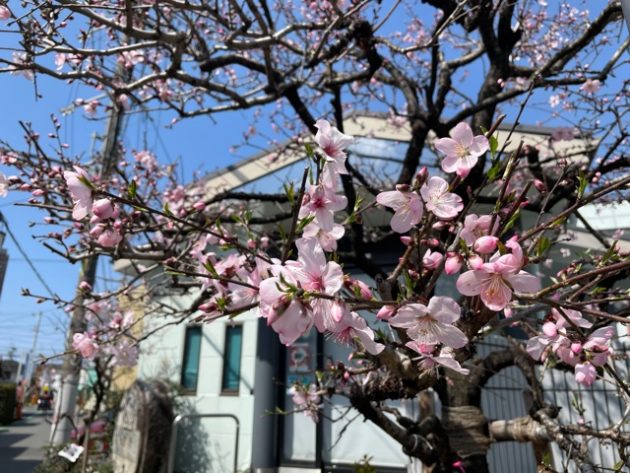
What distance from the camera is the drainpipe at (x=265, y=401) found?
685 centimetres

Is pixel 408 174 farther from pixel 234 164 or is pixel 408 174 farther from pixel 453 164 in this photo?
pixel 234 164

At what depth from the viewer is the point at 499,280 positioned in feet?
3.47

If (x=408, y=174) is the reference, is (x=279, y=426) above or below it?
below

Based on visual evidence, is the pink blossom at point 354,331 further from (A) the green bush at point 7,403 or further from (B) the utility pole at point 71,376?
(A) the green bush at point 7,403

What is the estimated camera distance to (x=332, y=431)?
6762mm

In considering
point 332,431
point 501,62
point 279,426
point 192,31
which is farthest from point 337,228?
point 279,426

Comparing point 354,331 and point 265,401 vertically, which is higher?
point 354,331

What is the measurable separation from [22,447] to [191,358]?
737cm

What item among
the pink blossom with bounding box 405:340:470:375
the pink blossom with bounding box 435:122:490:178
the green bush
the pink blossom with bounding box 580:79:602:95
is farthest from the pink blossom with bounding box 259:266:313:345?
the green bush

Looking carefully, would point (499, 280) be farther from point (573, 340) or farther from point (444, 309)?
point (573, 340)

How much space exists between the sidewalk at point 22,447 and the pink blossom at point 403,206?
9.02 metres

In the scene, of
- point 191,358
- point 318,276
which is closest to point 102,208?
point 318,276

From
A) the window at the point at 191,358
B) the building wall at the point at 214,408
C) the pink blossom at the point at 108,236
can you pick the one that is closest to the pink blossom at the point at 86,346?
the pink blossom at the point at 108,236

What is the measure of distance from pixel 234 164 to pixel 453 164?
7.15 meters
